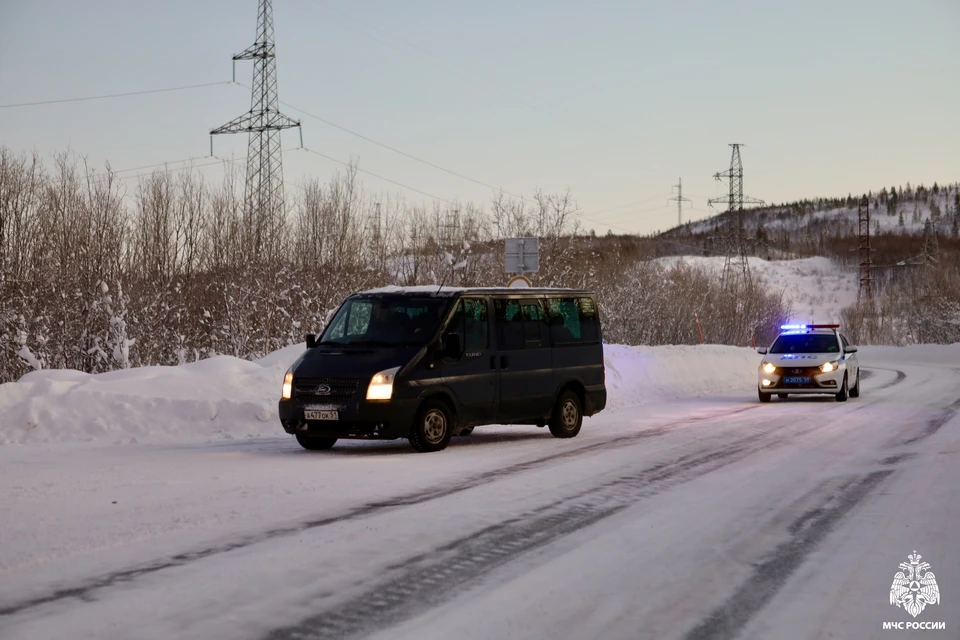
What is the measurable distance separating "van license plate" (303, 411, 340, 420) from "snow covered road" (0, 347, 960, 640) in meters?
0.49

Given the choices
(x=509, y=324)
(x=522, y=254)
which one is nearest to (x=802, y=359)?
(x=522, y=254)

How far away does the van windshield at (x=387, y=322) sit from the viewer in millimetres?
13656

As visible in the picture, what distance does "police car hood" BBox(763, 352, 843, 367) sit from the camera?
2298cm

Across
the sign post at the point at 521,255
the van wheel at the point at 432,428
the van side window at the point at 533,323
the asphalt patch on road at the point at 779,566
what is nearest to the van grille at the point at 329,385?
the van wheel at the point at 432,428

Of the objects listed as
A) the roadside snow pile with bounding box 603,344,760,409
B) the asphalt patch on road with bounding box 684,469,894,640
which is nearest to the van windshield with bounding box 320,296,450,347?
the asphalt patch on road with bounding box 684,469,894,640

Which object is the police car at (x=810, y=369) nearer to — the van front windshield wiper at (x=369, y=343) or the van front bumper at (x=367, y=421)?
the van front windshield wiper at (x=369, y=343)

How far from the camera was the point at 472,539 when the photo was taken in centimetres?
759

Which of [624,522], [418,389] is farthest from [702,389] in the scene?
[624,522]

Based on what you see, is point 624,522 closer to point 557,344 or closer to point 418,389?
point 418,389

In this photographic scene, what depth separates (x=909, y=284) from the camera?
17850 cm

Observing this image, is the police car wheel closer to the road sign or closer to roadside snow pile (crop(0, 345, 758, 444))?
the road sign

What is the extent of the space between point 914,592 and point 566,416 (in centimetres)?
951

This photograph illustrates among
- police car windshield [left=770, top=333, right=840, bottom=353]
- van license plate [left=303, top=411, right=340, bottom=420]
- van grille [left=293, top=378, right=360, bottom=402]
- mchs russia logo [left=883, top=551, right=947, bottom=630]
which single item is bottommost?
mchs russia logo [left=883, top=551, right=947, bottom=630]

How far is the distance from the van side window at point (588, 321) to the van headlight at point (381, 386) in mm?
4198
